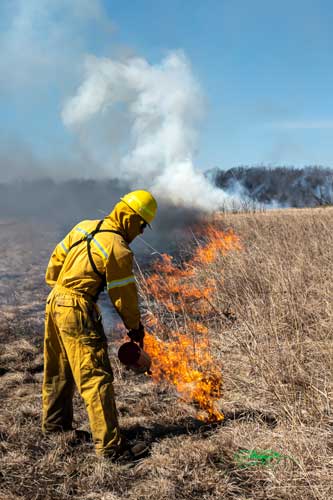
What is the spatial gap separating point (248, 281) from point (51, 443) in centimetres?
360

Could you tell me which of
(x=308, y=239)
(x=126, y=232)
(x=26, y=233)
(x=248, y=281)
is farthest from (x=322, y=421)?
(x=26, y=233)

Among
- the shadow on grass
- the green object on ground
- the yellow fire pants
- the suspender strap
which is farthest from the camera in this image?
the shadow on grass

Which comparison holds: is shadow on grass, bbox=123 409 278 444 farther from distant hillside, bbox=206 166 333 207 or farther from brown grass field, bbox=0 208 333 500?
distant hillside, bbox=206 166 333 207

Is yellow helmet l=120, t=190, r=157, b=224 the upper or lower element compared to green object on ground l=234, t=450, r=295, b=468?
upper

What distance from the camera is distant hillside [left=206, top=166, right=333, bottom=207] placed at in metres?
48.5

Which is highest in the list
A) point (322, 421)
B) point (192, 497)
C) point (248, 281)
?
point (248, 281)

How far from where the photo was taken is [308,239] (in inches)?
348

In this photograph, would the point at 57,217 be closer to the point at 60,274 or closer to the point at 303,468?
the point at 60,274

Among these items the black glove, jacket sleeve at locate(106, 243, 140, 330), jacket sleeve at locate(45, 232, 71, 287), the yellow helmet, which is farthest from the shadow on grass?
the yellow helmet

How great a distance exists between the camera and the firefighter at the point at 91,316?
3.21 m

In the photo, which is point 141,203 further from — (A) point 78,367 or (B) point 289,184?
(B) point 289,184

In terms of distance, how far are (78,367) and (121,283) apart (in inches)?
27.5

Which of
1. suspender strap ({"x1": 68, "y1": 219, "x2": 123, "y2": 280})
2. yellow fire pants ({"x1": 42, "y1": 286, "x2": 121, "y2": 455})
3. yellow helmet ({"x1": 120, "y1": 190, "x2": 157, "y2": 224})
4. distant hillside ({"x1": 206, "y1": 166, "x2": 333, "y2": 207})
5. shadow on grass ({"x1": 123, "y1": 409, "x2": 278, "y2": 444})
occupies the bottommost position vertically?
shadow on grass ({"x1": 123, "y1": 409, "x2": 278, "y2": 444})

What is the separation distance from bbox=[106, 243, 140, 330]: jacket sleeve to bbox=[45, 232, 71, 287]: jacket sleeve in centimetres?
58
